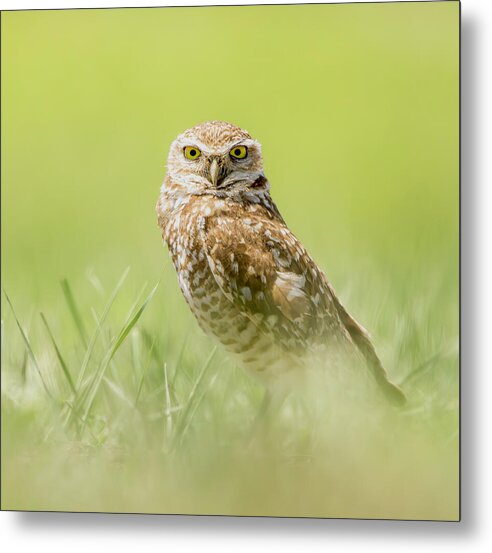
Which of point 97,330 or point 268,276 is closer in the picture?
point 268,276

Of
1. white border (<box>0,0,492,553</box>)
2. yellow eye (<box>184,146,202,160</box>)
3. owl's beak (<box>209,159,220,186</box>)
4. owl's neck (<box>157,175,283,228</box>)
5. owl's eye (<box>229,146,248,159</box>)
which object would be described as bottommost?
white border (<box>0,0,492,553</box>)

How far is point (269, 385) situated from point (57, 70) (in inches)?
37.5

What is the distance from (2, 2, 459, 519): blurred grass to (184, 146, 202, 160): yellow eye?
9 cm

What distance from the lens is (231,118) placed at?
6.90ft

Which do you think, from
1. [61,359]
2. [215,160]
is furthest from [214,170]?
[61,359]

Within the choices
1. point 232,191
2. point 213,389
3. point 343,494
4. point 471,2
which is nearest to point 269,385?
point 213,389

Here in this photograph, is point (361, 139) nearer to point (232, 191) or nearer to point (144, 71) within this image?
point (232, 191)

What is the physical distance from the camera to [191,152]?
2.04m

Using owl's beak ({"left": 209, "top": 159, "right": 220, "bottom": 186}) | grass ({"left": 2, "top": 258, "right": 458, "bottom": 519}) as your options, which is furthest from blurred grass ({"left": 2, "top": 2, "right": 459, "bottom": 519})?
owl's beak ({"left": 209, "top": 159, "right": 220, "bottom": 186})

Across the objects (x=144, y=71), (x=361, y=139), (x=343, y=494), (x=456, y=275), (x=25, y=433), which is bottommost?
(x=343, y=494)

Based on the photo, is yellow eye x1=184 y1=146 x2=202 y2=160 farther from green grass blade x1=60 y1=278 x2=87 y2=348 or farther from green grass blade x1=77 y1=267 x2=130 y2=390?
green grass blade x1=60 y1=278 x2=87 y2=348

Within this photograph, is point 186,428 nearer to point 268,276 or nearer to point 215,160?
point 268,276

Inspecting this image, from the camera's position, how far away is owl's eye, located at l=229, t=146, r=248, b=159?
202cm

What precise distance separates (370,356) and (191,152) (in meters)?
0.64
